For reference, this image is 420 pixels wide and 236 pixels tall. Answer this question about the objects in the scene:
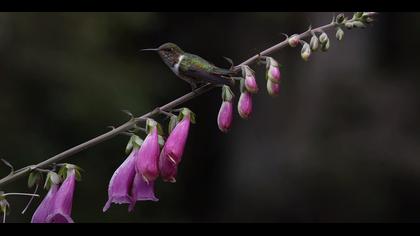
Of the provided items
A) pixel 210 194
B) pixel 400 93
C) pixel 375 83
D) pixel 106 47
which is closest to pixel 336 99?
pixel 375 83

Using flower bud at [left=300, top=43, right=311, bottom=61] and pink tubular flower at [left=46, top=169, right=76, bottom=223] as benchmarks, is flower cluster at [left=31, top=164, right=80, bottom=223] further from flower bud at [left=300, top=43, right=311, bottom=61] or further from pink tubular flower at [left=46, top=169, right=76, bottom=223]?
flower bud at [left=300, top=43, right=311, bottom=61]

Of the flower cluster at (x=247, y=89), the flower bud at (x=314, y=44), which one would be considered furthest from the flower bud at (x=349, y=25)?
the flower cluster at (x=247, y=89)

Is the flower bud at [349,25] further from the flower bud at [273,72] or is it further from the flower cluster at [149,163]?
the flower cluster at [149,163]

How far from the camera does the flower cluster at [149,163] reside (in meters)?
2.41

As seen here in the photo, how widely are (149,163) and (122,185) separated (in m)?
0.15

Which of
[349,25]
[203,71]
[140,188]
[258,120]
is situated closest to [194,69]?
[203,71]

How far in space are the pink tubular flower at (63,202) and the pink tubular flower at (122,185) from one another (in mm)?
129

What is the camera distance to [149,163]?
2398 mm

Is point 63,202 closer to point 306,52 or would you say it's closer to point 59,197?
point 59,197

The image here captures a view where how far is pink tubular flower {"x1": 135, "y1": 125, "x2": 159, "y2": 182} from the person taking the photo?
239 cm

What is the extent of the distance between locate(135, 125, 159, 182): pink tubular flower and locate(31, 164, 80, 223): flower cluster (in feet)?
0.69

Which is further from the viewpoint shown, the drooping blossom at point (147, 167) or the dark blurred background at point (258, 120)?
the dark blurred background at point (258, 120)

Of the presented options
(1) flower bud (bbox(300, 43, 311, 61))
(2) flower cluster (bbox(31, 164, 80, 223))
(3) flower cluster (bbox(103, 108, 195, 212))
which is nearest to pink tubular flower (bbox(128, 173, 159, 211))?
(3) flower cluster (bbox(103, 108, 195, 212))

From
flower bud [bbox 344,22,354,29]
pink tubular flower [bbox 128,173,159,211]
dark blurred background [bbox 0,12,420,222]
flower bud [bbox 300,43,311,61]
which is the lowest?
dark blurred background [bbox 0,12,420,222]
